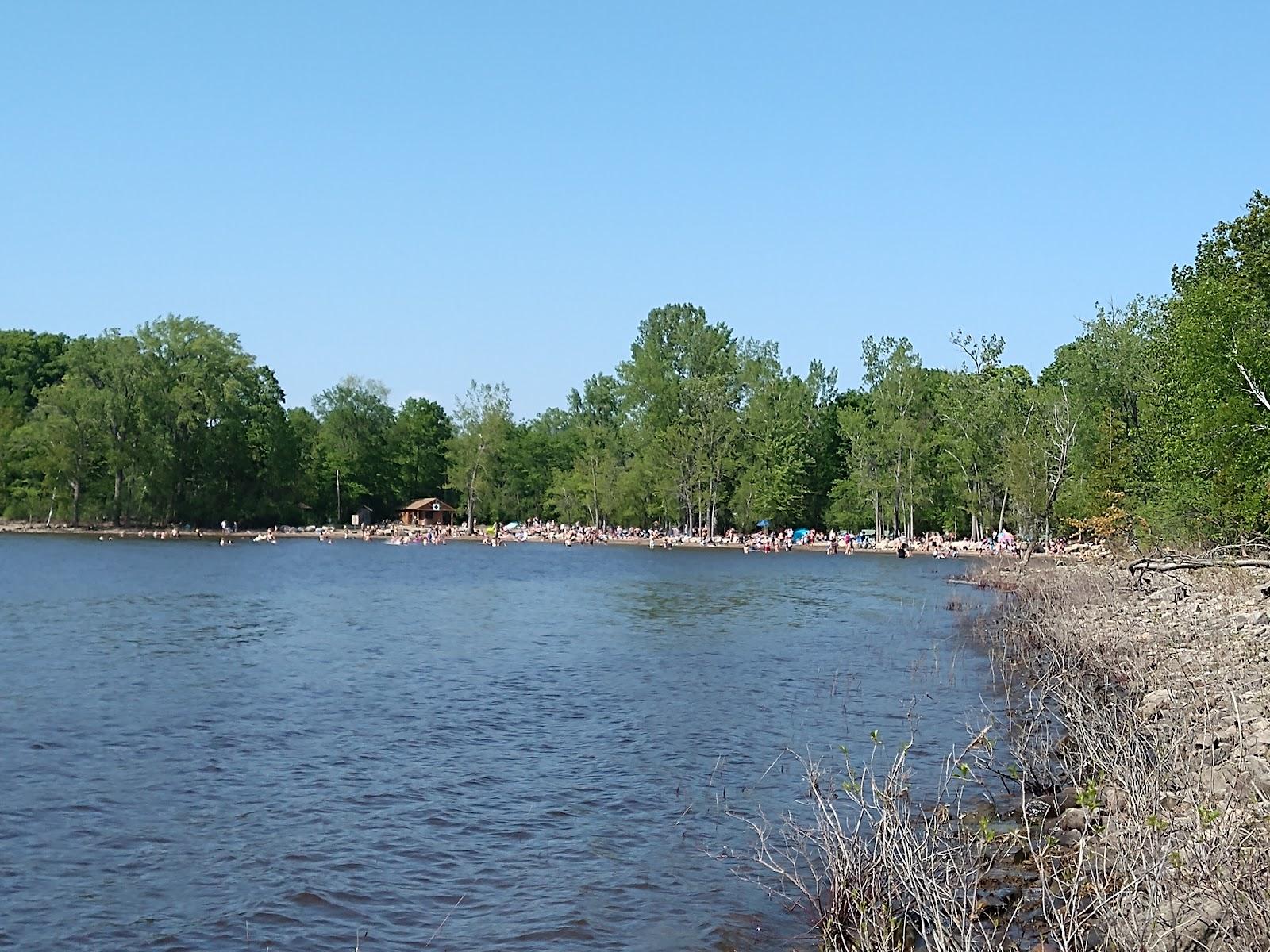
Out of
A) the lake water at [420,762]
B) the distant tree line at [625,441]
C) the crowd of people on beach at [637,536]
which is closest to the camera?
the lake water at [420,762]

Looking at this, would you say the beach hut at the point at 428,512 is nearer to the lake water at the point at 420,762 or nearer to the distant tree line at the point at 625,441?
the distant tree line at the point at 625,441

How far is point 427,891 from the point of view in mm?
11039

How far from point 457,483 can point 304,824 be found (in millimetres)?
106886

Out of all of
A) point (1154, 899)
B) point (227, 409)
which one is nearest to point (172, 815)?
point (1154, 899)

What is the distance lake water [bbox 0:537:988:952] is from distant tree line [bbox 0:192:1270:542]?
41.5m

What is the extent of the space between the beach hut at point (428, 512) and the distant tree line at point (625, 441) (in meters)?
1.96

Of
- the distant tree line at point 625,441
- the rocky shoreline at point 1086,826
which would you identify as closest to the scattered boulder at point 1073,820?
the rocky shoreline at point 1086,826

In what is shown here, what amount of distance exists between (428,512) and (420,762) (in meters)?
110

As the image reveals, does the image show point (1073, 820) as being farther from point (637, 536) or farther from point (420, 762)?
point (637, 536)

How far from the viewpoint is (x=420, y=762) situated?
16297mm

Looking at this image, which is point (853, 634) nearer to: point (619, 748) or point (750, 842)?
point (619, 748)

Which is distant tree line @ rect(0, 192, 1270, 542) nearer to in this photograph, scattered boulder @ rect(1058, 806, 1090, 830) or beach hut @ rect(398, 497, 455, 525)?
beach hut @ rect(398, 497, 455, 525)

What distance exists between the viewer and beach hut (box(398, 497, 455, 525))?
12419 cm

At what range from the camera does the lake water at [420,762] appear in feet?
34.3
